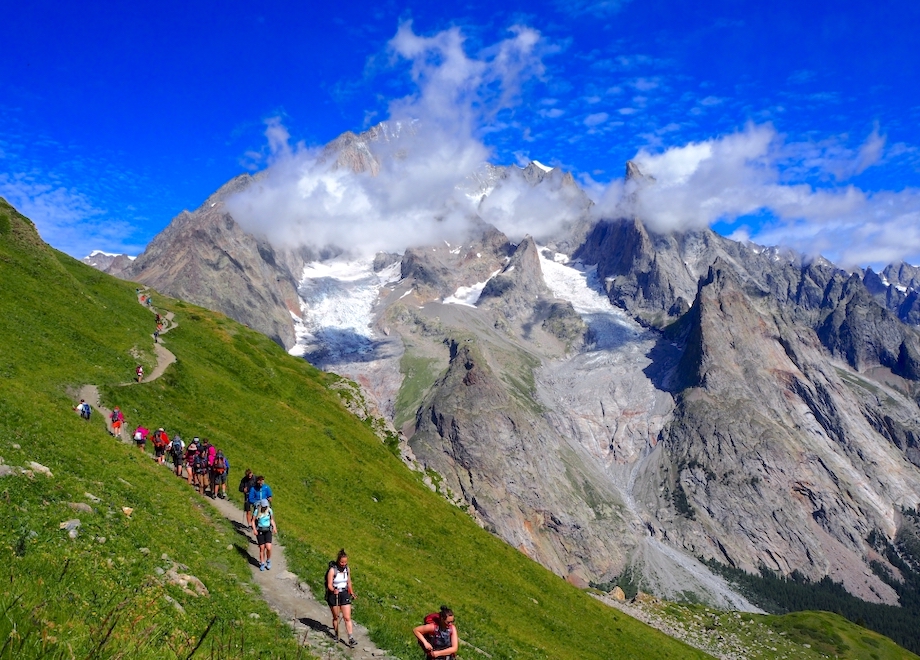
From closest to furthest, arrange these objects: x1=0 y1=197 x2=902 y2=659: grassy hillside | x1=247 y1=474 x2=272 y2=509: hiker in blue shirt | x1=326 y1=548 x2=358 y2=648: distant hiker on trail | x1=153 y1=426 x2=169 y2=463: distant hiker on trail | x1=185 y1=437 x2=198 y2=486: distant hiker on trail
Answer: x1=0 y1=197 x2=902 y2=659: grassy hillside → x1=326 y1=548 x2=358 y2=648: distant hiker on trail → x1=247 y1=474 x2=272 y2=509: hiker in blue shirt → x1=185 y1=437 x2=198 y2=486: distant hiker on trail → x1=153 y1=426 x2=169 y2=463: distant hiker on trail

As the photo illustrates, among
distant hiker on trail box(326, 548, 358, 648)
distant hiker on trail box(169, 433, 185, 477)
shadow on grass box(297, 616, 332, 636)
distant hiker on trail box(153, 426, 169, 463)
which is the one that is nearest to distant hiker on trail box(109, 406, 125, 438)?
distant hiker on trail box(153, 426, 169, 463)

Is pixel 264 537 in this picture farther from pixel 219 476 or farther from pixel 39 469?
pixel 219 476

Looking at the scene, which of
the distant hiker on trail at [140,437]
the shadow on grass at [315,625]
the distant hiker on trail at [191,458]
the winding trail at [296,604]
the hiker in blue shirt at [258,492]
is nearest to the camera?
the winding trail at [296,604]

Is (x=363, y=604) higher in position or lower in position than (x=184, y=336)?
lower

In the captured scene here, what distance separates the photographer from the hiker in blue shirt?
1062 inches

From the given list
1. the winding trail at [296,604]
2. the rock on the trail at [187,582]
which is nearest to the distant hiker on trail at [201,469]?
the winding trail at [296,604]

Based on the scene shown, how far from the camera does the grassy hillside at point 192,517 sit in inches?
515

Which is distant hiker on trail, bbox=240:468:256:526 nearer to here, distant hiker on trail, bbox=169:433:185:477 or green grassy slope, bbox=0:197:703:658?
green grassy slope, bbox=0:197:703:658

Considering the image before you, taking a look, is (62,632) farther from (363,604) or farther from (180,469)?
(180,469)

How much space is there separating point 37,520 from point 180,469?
18.4 m


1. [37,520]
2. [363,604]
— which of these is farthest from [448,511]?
[37,520]

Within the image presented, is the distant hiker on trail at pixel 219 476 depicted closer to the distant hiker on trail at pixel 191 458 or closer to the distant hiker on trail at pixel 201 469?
the distant hiker on trail at pixel 201 469

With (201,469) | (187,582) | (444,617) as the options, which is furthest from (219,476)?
(444,617)

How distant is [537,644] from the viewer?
34844mm
